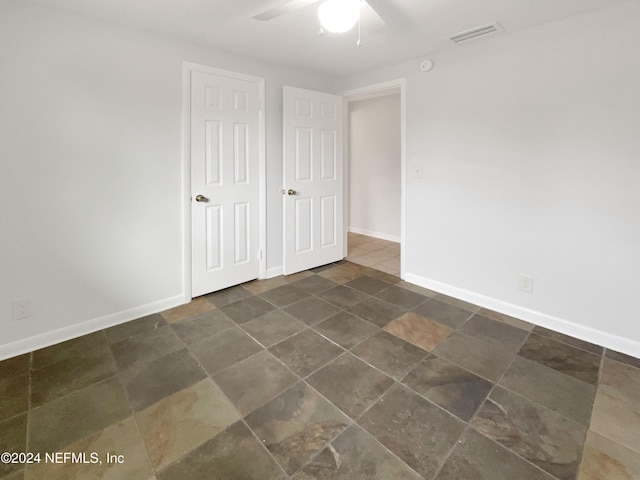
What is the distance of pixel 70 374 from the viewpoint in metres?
1.91

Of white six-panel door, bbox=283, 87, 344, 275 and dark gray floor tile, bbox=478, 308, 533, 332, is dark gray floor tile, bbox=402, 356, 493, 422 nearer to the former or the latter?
dark gray floor tile, bbox=478, 308, 533, 332

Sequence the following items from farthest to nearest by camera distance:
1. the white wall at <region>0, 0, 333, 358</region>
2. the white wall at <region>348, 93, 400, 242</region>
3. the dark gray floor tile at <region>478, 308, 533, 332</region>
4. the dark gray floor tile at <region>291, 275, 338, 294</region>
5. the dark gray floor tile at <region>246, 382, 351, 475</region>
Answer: the white wall at <region>348, 93, 400, 242</region> → the dark gray floor tile at <region>291, 275, 338, 294</region> → the dark gray floor tile at <region>478, 308, 533, 332</region> → the white wall at <region>0, 0, 333, 358</region> → the dark gray floor tile at <region>246, 382, 351, 475</region>

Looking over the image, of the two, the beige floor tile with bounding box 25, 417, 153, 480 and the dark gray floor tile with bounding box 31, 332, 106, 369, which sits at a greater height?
the dark gray floor tile with bounding box 31, 332, 106, 369

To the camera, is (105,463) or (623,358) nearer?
(105,463)

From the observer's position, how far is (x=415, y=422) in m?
1.54

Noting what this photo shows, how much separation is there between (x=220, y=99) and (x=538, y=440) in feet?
10.6

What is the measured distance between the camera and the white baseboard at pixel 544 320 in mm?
2154

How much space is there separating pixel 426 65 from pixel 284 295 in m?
2.54

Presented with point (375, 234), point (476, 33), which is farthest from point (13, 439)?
point (375, 234)

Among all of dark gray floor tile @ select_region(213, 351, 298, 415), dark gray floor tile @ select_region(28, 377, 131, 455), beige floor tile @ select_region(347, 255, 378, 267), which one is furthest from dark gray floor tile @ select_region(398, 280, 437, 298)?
dark gray floor tile @ select_region(28, 377, 131, 455)

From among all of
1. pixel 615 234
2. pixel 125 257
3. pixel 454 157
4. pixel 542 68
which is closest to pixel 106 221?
pixel 125 257

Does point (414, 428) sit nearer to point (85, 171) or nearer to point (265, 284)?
point (265, 284)

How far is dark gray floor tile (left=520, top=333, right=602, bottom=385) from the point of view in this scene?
6.32ft

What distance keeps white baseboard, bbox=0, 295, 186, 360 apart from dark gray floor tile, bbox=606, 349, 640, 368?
3243 millimetres
